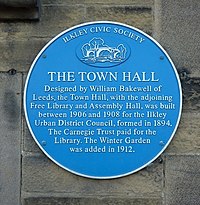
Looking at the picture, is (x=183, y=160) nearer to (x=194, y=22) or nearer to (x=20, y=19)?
(x=194, y=22)

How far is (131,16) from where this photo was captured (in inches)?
147

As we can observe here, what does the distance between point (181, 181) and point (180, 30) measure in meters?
1.01

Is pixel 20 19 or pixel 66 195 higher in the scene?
pixel 20 19

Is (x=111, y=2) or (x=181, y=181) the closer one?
(x=181, y=181)

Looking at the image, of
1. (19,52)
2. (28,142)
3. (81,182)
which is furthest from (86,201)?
(19,52)

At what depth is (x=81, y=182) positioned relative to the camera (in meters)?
3.64

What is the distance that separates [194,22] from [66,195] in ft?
4.71

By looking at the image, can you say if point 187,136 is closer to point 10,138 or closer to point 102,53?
point 102,53

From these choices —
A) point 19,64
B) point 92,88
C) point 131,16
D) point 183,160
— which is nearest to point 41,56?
point 19,64

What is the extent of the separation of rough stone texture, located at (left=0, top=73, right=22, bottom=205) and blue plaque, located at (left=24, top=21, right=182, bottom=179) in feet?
0.32

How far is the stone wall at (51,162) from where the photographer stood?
11.9 ft

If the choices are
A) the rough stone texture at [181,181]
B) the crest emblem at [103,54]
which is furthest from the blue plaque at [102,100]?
the rough stone texture at [181,181]

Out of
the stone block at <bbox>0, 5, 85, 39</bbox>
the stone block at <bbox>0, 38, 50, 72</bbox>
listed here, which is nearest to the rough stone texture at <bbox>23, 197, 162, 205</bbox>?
the stone block at <bbox>0, 38, 50, 72</bbox>

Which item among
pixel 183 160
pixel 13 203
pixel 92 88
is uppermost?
pixel 92 88
